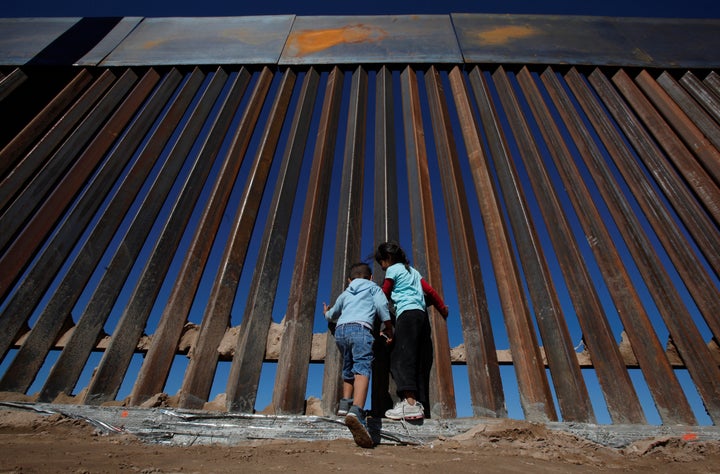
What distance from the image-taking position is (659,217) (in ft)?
12.4

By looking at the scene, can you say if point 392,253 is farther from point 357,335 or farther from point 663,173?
point 663,173

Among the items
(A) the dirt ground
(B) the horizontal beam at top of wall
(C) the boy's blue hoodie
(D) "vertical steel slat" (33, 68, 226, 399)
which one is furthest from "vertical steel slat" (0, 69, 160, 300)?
(C) the boy's blue hoodie

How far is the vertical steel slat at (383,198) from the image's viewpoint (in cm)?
263

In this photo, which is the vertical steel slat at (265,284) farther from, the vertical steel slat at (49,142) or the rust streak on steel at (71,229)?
the vertical steel slat at (49,142)

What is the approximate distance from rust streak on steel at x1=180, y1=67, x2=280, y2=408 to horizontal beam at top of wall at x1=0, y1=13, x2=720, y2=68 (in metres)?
1.34

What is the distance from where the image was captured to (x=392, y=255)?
120 inches

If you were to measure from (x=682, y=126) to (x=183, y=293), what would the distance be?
19.5 ft

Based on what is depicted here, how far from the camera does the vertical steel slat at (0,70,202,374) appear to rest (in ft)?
9.72

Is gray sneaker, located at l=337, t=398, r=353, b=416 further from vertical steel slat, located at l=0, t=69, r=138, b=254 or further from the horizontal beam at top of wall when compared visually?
the horizontal beam at top of wall

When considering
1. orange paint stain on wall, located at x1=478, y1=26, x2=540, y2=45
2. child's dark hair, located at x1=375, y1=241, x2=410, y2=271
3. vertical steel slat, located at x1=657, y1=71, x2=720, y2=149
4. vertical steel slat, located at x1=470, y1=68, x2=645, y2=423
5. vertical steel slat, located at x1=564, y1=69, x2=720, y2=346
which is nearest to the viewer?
vertical steel slat, located at x1=470, y1=68, x2=645, y2=423

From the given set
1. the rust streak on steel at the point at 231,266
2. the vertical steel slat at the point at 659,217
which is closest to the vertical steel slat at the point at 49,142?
the rust streak on steel at the point at 231,266

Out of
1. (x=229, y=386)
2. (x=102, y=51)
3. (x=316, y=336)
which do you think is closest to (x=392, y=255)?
(x=316, y=336)

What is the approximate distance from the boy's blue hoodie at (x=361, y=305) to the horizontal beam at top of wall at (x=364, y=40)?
380 cm

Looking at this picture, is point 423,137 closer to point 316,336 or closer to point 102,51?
point 316,336
